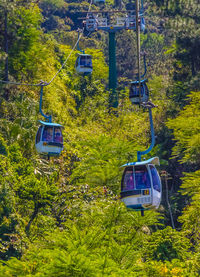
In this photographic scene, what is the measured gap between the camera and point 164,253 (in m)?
31.3

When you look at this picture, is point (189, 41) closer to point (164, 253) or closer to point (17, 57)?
point (17, 57)

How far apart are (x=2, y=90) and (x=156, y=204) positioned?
20.5 meters

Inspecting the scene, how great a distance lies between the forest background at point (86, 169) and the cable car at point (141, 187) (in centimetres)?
264

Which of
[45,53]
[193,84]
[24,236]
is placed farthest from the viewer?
[45,53]

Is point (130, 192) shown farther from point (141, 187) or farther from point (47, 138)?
point (47, 138)

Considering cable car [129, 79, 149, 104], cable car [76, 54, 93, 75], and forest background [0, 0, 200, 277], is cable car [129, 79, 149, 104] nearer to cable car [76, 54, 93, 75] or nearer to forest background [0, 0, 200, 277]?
forest background [0, 0, 200, 277]

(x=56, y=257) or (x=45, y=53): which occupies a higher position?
(x=45, y=53)

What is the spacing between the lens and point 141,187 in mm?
22922

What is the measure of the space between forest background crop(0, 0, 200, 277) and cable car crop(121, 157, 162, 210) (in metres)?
2.64

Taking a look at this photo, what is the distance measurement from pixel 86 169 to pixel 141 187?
1363 cm

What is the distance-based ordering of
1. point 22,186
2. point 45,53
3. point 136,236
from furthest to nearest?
point 45,53 < point 22,186 < point 136,236

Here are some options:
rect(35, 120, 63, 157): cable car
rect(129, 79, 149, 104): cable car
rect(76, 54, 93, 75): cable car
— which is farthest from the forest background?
rect(35, 120, 63, 157): cable car

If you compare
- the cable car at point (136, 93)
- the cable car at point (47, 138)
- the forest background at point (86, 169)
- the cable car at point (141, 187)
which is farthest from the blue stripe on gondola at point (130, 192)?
the cable car at point (136, 93)

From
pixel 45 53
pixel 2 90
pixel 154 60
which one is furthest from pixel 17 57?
pixel 154 60
